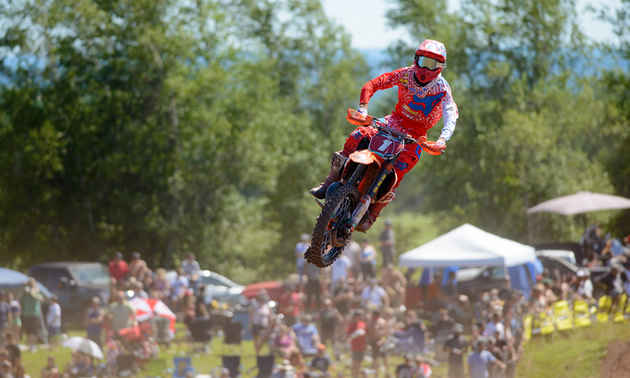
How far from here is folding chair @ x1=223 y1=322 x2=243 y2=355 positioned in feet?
61.5

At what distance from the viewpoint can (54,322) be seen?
1864 centimetres

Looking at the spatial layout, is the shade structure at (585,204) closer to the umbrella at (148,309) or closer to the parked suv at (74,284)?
the umbrella at (148,309)

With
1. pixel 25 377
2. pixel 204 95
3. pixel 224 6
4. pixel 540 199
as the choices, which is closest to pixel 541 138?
pixel 540 199

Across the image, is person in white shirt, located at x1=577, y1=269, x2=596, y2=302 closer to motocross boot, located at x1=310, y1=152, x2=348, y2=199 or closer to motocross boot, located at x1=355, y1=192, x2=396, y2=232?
motocross boot, located at x1=355, y1=192, x2=396, y2=232

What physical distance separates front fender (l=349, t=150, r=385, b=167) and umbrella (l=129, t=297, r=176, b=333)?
1121 cm

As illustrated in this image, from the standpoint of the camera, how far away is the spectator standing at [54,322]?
61.1 feet

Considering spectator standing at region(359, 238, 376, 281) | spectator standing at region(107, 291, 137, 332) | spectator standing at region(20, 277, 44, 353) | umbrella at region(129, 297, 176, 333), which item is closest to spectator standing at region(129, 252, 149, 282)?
umbrella at region(129, 297, 176, 333)

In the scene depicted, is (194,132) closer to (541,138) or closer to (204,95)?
(204,95)

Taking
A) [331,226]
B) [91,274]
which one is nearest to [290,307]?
[91,274]

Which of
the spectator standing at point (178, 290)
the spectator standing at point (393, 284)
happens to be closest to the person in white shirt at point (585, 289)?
the spectator standing at point (393, 284)

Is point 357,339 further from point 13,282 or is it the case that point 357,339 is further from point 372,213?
point 372,213

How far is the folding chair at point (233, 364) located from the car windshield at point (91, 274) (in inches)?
207

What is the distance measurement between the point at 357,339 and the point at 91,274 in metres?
7.96

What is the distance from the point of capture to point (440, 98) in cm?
791
